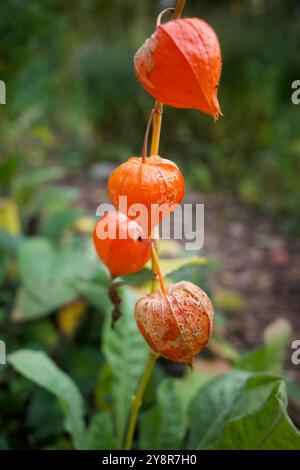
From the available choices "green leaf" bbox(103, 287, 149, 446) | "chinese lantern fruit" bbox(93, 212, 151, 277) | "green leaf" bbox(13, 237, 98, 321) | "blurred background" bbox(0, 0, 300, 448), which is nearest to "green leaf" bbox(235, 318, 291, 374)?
"blurred background" bbox(0, 0, 300, 448)

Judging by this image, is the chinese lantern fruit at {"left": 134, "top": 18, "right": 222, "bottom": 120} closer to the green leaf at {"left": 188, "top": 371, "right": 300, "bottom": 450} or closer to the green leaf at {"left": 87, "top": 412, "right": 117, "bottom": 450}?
the green leaf at {"left": 188, "top": 371, "right": 300, "bottom": 450}

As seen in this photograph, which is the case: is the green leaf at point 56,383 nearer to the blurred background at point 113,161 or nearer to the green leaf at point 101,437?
the green leaf at point 101,437

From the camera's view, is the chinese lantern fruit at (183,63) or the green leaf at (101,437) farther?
the green leaf at (101,437)

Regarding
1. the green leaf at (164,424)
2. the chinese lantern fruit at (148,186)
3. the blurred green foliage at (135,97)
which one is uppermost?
the blurred green foliage at (135,97)

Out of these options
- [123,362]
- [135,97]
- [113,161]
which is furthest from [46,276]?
[135,97]

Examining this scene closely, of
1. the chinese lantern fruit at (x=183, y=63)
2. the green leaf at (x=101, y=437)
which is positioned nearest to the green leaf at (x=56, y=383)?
the green leaf at (x=101, y=437)

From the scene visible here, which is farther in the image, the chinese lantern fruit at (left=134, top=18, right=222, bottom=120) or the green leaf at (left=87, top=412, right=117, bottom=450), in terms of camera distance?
the green leaf at (left=87, top=412, right=117, bottom=450)

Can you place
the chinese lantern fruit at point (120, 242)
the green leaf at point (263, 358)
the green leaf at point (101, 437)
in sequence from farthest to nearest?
the green leaf at point (263, 358), the green leaf at point (101, 437), the chinese lantern fruit at point (120, 242)
